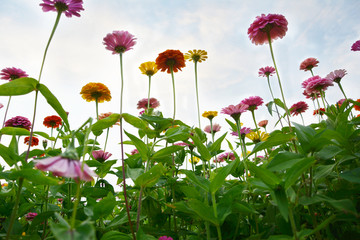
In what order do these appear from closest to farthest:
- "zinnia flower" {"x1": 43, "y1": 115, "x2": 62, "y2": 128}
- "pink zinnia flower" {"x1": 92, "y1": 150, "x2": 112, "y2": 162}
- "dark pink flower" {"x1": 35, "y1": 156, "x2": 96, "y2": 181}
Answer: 1. "dark pink flower" {"x1": 35, "y1": 156, "x2": 96, "y2": 181}
2. "pink zinnia flower" {"x1": 92, "y1": 150, "x2": 112, "y2": 162}
3. "zinnia flower" {"x1": 43, "y1": 115, "x2": 62, "y2": 128}

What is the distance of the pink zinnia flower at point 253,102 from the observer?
1.94m

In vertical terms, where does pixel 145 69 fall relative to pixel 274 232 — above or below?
above

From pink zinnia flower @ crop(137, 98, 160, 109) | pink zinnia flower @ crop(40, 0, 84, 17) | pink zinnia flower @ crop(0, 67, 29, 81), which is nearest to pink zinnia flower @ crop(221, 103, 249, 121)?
pink zinnia flower @ crop(137, 98, 160, 109)

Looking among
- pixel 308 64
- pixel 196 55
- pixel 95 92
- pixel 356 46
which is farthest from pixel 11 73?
pixel 356 46

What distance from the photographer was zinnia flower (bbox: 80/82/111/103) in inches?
65.6

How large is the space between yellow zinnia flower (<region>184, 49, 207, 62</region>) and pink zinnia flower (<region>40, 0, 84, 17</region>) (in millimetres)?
1111

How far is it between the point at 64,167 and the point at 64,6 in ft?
2.63

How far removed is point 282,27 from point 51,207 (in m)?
1.60

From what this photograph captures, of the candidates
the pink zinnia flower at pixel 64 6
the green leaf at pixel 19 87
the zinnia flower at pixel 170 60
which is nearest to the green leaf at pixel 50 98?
the green leaf at pixel 19 87

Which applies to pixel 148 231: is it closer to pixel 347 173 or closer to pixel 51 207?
pixel 51 207

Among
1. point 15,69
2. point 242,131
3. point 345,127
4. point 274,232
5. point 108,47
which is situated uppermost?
point 15,69

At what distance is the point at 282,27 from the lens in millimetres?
1361

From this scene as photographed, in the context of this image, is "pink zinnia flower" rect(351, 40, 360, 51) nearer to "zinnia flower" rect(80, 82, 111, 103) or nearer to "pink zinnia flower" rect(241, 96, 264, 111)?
"pink zinnia flower" rect(241, 96, 264, 111)

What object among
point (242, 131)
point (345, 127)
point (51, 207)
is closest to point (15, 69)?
point (51, 207)
